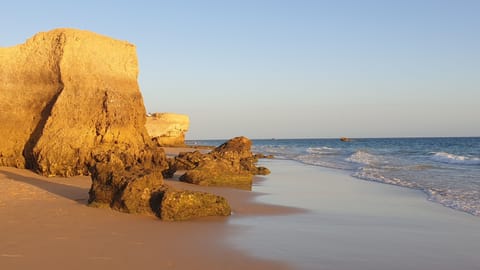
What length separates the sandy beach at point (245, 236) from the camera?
5617 millimetres

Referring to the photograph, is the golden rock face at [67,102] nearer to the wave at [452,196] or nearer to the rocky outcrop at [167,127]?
the wave at [452,196]

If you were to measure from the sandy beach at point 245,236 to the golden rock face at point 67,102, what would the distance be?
3033 mm

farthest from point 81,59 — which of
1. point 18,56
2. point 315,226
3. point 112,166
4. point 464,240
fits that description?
point 464,240

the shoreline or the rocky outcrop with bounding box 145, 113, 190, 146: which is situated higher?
the rocky outcrop with bounding box 145, 113, 190, 146

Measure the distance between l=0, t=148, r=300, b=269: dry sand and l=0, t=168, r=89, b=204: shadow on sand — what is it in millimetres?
164

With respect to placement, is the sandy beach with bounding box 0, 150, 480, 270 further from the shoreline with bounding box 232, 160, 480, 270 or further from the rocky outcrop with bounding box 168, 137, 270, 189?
the rocky outcrop with bounding box 168, 137, 270, 189

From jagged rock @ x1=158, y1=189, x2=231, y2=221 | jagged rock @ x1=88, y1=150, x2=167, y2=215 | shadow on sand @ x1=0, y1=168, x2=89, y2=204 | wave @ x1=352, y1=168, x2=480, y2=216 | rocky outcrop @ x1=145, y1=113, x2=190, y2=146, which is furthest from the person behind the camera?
rocky outcrop @ x1=145, y1=113, x2=190, y2=146

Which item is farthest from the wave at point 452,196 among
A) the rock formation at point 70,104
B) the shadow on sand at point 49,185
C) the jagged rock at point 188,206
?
the shadow on sand at point 49,185

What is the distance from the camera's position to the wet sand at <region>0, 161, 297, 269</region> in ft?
17.9

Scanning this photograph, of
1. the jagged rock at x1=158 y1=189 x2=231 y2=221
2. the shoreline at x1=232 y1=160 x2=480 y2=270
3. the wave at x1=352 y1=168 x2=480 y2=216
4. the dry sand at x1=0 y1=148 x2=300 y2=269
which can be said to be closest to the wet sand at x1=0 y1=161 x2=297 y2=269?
the dry sand at x1=0 y1=148 x2=300 y2=269

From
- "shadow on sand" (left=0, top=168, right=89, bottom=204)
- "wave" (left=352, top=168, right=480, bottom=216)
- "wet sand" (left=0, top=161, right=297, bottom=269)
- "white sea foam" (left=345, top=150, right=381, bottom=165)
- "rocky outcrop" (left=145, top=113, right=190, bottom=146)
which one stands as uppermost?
"rocky outcrop" (left=145, top=113, right=190, bottom=146)

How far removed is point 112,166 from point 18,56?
29.0 ft

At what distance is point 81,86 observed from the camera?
1497 cm

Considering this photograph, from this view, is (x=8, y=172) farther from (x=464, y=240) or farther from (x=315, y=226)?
(x=464, y=240)
